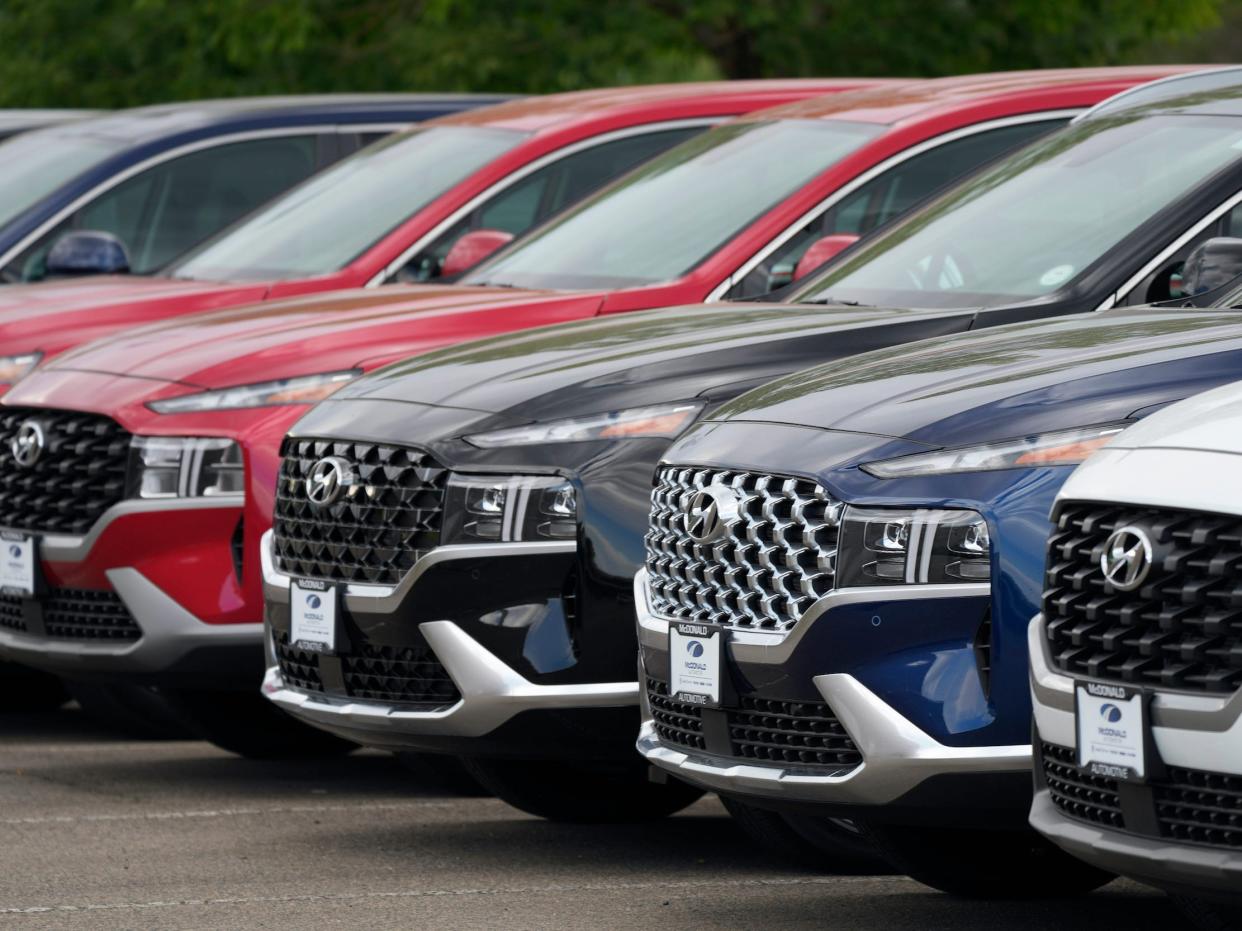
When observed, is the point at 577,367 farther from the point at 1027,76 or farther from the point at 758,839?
the point at 1027,76

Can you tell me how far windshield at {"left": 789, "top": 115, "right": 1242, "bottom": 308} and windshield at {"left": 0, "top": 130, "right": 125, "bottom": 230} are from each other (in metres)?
5.26

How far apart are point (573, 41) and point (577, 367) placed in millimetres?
16068

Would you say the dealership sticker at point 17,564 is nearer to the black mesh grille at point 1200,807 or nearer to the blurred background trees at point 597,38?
the black mesh grille at point 1200,807

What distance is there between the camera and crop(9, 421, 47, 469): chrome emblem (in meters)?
7.65

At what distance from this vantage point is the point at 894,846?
545cm

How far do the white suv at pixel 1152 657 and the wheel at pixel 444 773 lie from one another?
9.63 ft

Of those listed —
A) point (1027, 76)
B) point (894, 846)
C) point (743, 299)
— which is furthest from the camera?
point (1027, 76)

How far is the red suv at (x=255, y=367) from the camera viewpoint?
7.40 m

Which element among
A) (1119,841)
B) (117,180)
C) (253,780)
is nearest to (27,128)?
(117,180)

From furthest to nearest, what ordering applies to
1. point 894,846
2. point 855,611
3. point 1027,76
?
point 1027,76, point 894,846, point 855,611

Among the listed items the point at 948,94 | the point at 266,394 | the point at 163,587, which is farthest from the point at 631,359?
the point at 948,94

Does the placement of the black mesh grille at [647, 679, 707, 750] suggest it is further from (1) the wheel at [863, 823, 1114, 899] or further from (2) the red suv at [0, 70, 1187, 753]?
(2) the red suv at [0, 70, 1187, 753]

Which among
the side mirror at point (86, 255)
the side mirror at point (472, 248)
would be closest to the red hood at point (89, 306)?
the side mirror at point (86, 255)


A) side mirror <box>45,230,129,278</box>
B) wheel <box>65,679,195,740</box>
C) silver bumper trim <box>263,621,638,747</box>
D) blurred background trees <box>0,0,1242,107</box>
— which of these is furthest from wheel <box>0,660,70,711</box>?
blurred background trees <box>0,0,1242,107</box>
